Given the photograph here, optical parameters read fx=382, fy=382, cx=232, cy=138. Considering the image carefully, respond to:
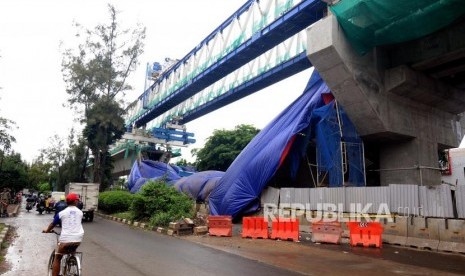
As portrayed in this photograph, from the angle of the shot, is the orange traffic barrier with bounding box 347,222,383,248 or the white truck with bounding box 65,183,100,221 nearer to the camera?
the orange traffic barrier with bounding box 347,222,383,248

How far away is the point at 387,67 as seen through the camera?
18.8 m

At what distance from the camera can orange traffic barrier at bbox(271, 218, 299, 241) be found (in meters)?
14.1

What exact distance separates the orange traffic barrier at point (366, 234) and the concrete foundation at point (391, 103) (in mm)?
6594

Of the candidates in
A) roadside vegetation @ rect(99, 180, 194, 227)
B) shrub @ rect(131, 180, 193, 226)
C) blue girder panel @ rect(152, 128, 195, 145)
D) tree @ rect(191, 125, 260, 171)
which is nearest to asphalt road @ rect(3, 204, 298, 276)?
roadside vegetation @ rect(99, 180, 194, 227)

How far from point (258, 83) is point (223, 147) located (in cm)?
1340

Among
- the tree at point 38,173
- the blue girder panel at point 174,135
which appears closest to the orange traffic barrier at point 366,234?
the blue girder panel at point 174,135

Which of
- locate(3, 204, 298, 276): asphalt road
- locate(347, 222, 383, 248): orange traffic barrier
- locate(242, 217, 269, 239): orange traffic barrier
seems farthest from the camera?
locate(242, 217, 269, 239): orange traffic barrier

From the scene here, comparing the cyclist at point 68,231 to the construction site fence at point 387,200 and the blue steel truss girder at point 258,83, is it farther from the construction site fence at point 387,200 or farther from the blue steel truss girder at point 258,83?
the blue steel truss girder at point 258,83

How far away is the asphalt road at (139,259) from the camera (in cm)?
828

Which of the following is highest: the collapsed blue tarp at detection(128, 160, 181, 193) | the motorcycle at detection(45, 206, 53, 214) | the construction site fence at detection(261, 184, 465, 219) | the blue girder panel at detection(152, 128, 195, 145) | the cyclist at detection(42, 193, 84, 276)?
the blue girder panel at detection(152, 128, 195, 145)

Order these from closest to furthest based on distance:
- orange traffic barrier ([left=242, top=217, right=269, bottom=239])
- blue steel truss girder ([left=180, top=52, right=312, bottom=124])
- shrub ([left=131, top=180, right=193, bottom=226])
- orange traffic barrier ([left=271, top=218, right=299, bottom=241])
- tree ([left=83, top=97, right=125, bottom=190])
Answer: orange traffic barrier ([left=271, top=218, right=299, bottom=241]) < orange traffic barrier ([left=242, top=217, right=269, bottom=239]) < shrub ([left=131, top=180, right=193, bottom=226]) < blue steel truss girder ([left=180, top=52, right=312, bottom=124]) < tree ([left=83, top=97, right=125, bottom=190])

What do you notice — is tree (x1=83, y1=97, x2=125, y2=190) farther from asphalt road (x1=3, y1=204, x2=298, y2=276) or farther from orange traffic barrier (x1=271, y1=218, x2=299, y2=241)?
orange traffic barrier (x1=271, y1=218, x2=299, y2=241)

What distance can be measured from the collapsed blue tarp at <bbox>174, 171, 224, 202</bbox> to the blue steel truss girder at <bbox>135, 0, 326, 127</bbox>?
31.6 feet

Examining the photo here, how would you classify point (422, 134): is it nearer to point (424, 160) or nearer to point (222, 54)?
point (424, 160)
